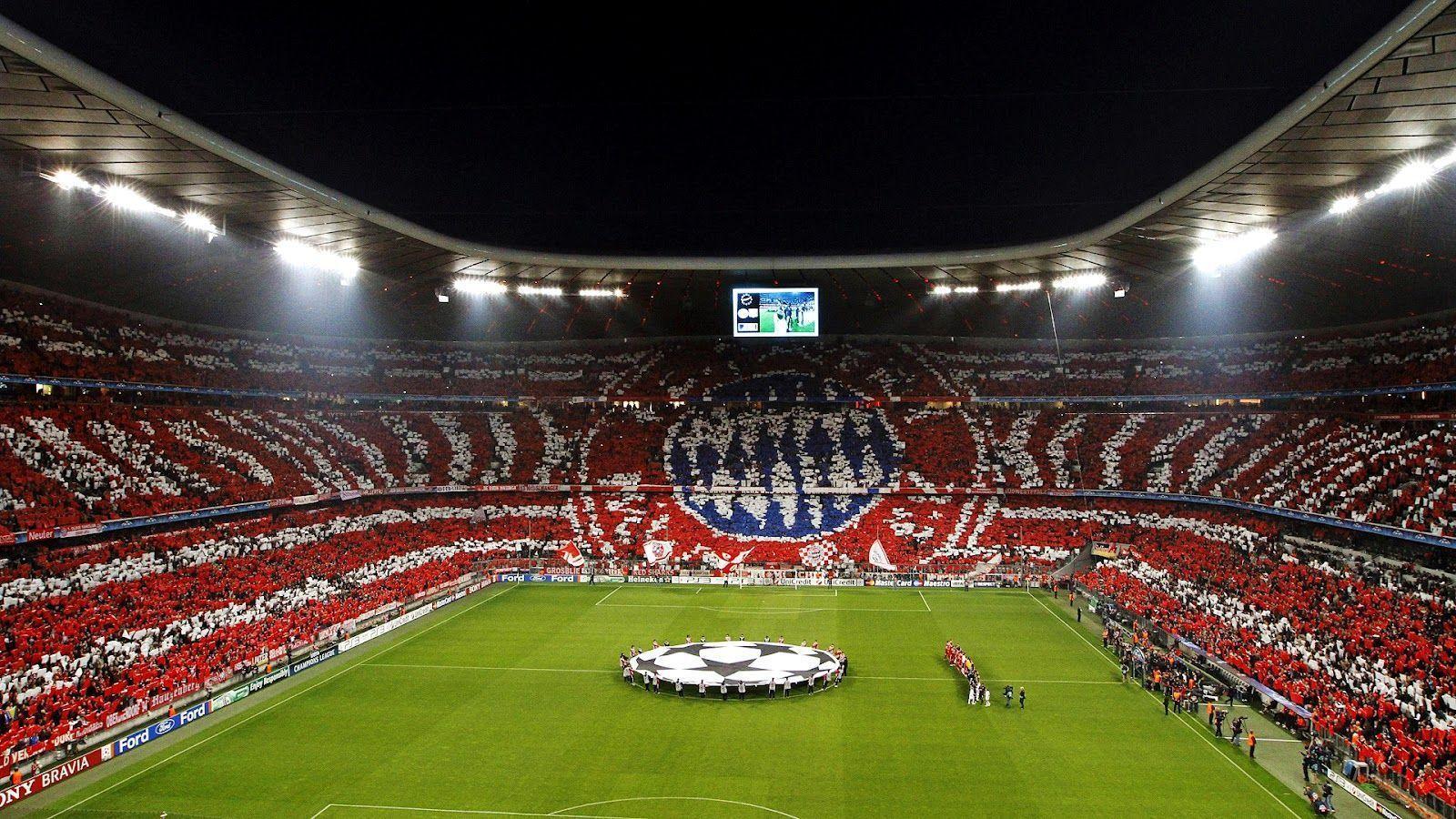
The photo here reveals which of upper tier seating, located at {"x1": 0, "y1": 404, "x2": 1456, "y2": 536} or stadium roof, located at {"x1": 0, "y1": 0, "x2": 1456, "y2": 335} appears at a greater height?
stadium roof, located at {"x1": 0, "y1": 0, "x2": 1456, "y2": 335}

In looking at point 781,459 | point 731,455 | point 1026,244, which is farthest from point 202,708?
point 781,459

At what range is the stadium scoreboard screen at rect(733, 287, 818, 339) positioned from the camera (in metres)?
42.2

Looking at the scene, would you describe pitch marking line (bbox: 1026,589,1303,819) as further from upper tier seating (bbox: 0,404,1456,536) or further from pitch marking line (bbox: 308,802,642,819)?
pitch marking line (bbox: 308,802,642,819)

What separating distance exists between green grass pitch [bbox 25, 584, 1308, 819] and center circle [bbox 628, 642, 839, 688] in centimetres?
81

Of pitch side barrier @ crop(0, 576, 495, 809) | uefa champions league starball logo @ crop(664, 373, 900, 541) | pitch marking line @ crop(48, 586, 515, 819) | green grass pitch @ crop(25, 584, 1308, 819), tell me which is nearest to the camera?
green grass pitch @ crop(25, 584, 1308, 819)

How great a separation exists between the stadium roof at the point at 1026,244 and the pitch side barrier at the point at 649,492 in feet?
34.0

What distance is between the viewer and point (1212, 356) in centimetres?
5284

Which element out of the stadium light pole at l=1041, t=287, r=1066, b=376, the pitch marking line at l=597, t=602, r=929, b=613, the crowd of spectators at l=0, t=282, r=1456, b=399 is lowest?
the pitch marking line at l=597, t=602, r=929, b=613

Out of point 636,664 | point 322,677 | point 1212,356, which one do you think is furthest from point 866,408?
point 322,677

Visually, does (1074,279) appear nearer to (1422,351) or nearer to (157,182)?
(1422,351)

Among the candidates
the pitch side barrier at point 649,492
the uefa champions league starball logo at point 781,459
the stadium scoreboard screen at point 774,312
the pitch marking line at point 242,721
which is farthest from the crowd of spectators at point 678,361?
the pitch marking line at point 242,721

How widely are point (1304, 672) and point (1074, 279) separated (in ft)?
85.6

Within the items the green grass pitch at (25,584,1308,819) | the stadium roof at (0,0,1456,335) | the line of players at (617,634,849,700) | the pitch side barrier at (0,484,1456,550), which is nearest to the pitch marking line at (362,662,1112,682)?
the green grass pitch at (25,584,1308,819)

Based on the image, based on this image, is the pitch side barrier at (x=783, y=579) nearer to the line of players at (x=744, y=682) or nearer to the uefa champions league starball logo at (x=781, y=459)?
the uefa champions league starball logo at (x=781, y=459)
